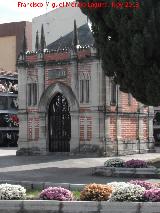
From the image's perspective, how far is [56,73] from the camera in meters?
35.3

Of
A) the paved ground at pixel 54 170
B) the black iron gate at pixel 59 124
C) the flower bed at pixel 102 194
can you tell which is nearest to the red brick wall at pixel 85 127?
the black iron gate at pixel 59 124

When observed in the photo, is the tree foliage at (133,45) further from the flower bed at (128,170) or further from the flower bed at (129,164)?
the flower bed at (128,170)

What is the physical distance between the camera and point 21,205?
13328 mm

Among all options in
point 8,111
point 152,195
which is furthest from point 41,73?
point 152,195

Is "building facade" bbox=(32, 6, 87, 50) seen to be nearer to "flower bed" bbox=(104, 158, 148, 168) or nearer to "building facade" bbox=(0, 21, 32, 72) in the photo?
"building facade" bbox=(0, 21, 32, 72)

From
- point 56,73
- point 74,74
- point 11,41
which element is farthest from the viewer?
point 11,41

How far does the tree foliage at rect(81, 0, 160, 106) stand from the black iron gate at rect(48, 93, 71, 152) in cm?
1153

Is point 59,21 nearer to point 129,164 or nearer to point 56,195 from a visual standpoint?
point 129,164

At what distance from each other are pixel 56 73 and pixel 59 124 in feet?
11.0

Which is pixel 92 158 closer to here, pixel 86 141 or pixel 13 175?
pixel 86 141

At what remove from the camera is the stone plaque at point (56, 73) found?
115ft

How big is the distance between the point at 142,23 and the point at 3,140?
32.6 meters

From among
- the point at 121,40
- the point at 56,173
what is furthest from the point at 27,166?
the point at 121,40

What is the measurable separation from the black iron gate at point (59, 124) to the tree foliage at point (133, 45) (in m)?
11.5
